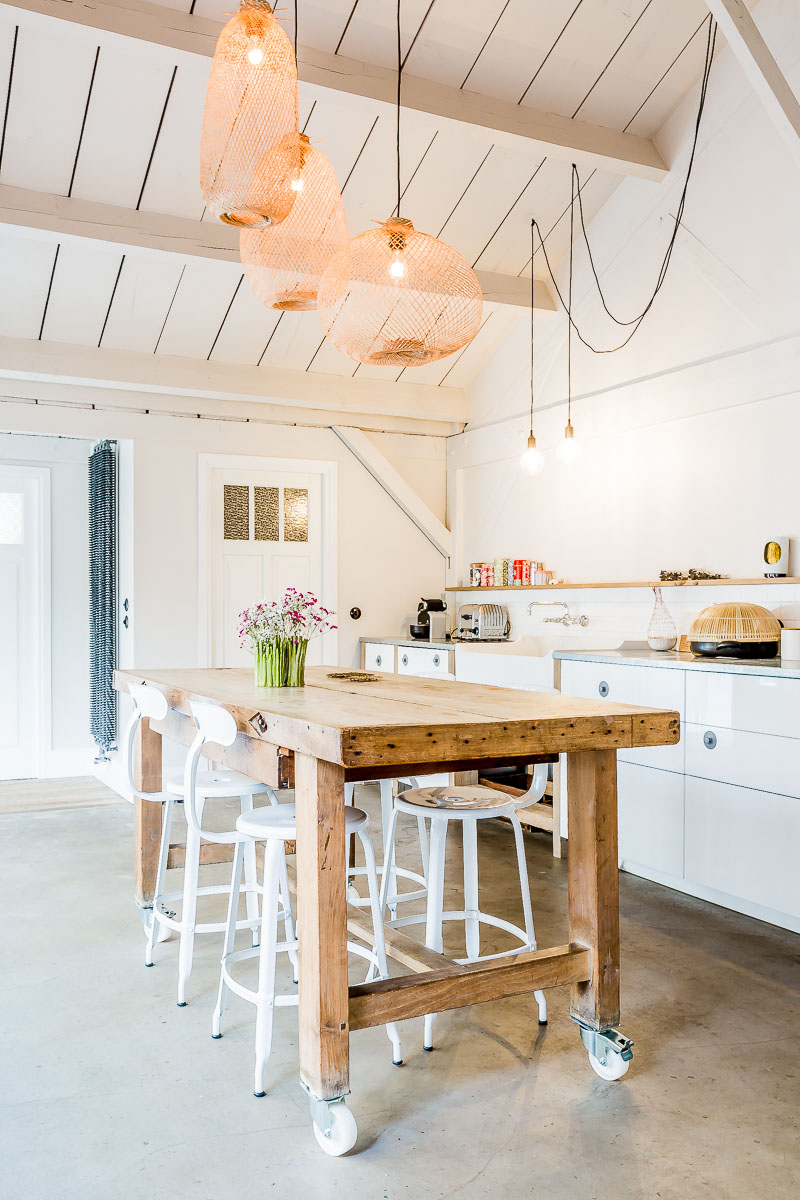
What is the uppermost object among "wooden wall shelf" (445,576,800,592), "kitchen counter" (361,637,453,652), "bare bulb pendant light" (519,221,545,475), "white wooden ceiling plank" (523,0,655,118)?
"white wooden ceiling plank" (523,0,655,118)

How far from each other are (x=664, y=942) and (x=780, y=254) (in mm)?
2963

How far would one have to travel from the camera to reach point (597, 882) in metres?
2.45

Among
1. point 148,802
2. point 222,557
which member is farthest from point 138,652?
point 148,802

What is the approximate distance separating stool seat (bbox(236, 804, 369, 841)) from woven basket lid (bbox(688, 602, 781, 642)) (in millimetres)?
1917

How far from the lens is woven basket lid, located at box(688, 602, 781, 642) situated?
3934mm

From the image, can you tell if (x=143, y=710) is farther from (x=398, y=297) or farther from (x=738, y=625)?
(x=738, y=625)

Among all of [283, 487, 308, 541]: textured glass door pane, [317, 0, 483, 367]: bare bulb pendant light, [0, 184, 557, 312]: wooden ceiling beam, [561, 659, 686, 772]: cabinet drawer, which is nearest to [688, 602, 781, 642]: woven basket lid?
[561, 659, 686, 772]: cabinet drawer

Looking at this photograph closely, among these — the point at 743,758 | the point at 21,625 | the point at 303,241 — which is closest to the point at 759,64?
the point at 303,241

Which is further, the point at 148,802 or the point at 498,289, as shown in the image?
the point at 498,289

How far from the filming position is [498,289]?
5.75m

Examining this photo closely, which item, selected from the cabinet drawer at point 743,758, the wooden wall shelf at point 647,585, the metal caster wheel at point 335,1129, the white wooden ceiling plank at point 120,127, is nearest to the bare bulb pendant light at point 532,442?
the wooden wall shelf at point 647,585

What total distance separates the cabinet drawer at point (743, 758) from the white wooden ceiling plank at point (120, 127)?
11.9ft

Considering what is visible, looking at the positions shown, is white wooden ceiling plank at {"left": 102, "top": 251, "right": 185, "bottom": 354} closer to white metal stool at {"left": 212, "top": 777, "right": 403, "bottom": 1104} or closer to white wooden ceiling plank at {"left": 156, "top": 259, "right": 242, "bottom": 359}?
white wooden ceiling plank at {"left": 156, "top": 259, "right": 242, "bottom": 359}

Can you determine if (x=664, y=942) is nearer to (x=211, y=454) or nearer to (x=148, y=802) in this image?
(x=148, y=802)
